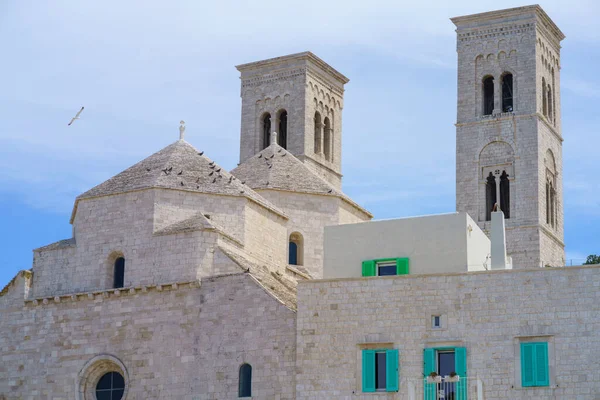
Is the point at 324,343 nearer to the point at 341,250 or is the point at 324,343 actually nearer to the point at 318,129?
the point at 341,250

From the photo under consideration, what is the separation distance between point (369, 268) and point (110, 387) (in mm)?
8635

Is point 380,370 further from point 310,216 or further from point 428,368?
point 310,216

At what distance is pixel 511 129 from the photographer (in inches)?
2271

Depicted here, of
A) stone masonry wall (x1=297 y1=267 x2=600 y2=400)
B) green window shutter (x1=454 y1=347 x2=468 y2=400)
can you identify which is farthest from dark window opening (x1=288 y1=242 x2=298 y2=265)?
green window shutter (x1=454 y1=347 x2=468 y2=400)

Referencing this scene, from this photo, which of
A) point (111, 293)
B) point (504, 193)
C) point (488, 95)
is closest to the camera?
point (111, 293)

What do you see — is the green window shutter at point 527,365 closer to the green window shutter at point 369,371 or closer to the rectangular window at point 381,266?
the green window shutter at point 369,371

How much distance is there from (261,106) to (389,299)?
29942mm

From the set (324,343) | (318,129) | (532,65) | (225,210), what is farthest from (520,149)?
(324,343)

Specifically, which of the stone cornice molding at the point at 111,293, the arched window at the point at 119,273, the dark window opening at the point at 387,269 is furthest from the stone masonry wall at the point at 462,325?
the arched window at the point at 119,273

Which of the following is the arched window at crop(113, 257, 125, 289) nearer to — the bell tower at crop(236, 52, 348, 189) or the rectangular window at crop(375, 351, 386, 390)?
the rectangular window at crop(375, 351, 386, 390)

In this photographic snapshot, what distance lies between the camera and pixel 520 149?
57250mm

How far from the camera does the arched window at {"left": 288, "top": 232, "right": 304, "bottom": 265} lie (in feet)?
143

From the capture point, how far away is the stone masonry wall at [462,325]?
31.9m

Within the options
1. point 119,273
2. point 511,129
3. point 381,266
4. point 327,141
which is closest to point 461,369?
point 381,266
